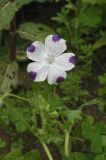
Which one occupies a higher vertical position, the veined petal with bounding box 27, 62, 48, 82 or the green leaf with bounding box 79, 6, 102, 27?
the green leaf with bounding box 79, 6, 102, 27

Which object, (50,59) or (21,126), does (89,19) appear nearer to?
(50,59)

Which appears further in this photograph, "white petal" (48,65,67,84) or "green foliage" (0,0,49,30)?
"green foliage" (0,0,49,30)

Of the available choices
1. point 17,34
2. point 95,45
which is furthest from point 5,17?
point 95,45

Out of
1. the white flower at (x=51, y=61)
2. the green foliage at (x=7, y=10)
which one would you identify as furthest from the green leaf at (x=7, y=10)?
the white flower at (x=51, y=61)

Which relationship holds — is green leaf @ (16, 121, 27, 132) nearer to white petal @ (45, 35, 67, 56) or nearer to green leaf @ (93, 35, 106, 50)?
white petal @ (45, 35, 67, 56)

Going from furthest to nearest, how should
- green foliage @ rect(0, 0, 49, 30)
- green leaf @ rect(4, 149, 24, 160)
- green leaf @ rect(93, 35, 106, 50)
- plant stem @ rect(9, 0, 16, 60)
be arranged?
green leaf @ rect(93, 35, 106, 50)
plant stem @ rect(9, 0, 16, 60)
green foliage @ rect(0, 0, 49, 30)
green leaf @ rect(4, 149, 24, 160)

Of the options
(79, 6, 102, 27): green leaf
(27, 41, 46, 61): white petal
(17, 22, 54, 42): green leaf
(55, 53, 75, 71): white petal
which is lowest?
(55, 53, 75, 71): white petal

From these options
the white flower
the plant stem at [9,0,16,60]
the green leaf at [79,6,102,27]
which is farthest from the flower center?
the green leaf at [79,6,102,27]
